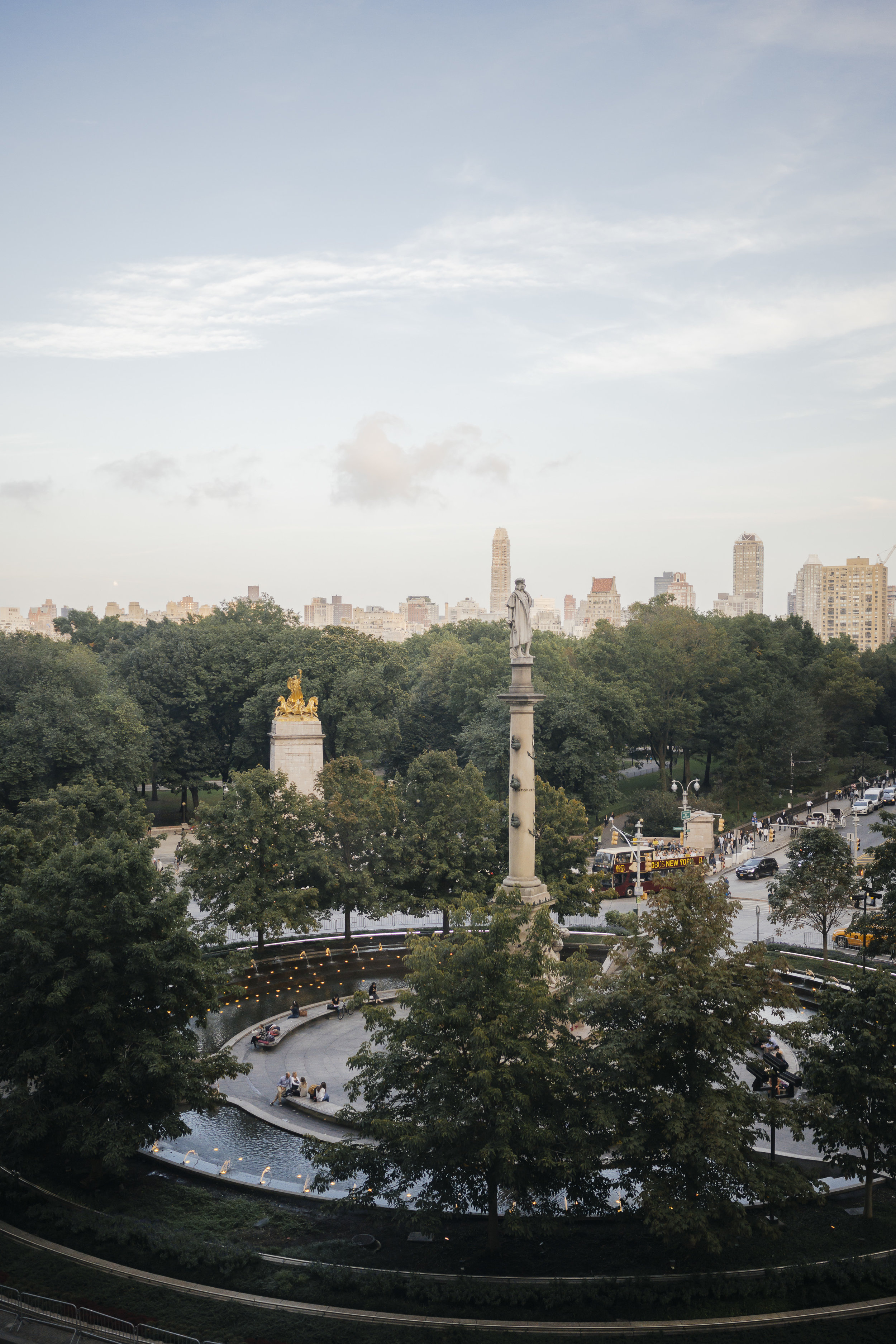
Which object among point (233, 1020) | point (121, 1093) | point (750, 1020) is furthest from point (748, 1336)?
point (233, 1020)

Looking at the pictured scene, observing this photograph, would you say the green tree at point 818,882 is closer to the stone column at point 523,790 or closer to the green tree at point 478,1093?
the stone column at point 523,790

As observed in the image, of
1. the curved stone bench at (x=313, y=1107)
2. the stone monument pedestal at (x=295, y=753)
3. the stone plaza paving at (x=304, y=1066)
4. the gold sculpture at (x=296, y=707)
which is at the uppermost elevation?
the gold sculpture at (x=296, y=707)

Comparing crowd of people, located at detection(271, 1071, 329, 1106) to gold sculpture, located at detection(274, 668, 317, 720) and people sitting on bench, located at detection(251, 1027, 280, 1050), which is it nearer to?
people sitting on bench, located at detection(251, 1027, 280, 1050)

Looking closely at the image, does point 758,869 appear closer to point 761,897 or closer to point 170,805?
point 761,897

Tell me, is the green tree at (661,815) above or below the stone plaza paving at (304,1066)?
above

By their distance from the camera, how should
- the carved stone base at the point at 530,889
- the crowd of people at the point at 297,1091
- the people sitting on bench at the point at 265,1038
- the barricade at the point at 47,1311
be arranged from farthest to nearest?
the people sitting on bench at the point at 265,1038
the carved stone base at the point at 530,889
the crowd of people at the point at 297,1091
the barricade at the point at 47,1311

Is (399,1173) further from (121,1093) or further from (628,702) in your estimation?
(628,702)

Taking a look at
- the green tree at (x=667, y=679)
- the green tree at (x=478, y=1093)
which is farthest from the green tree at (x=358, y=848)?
the green tree at (x=667, y=679)
